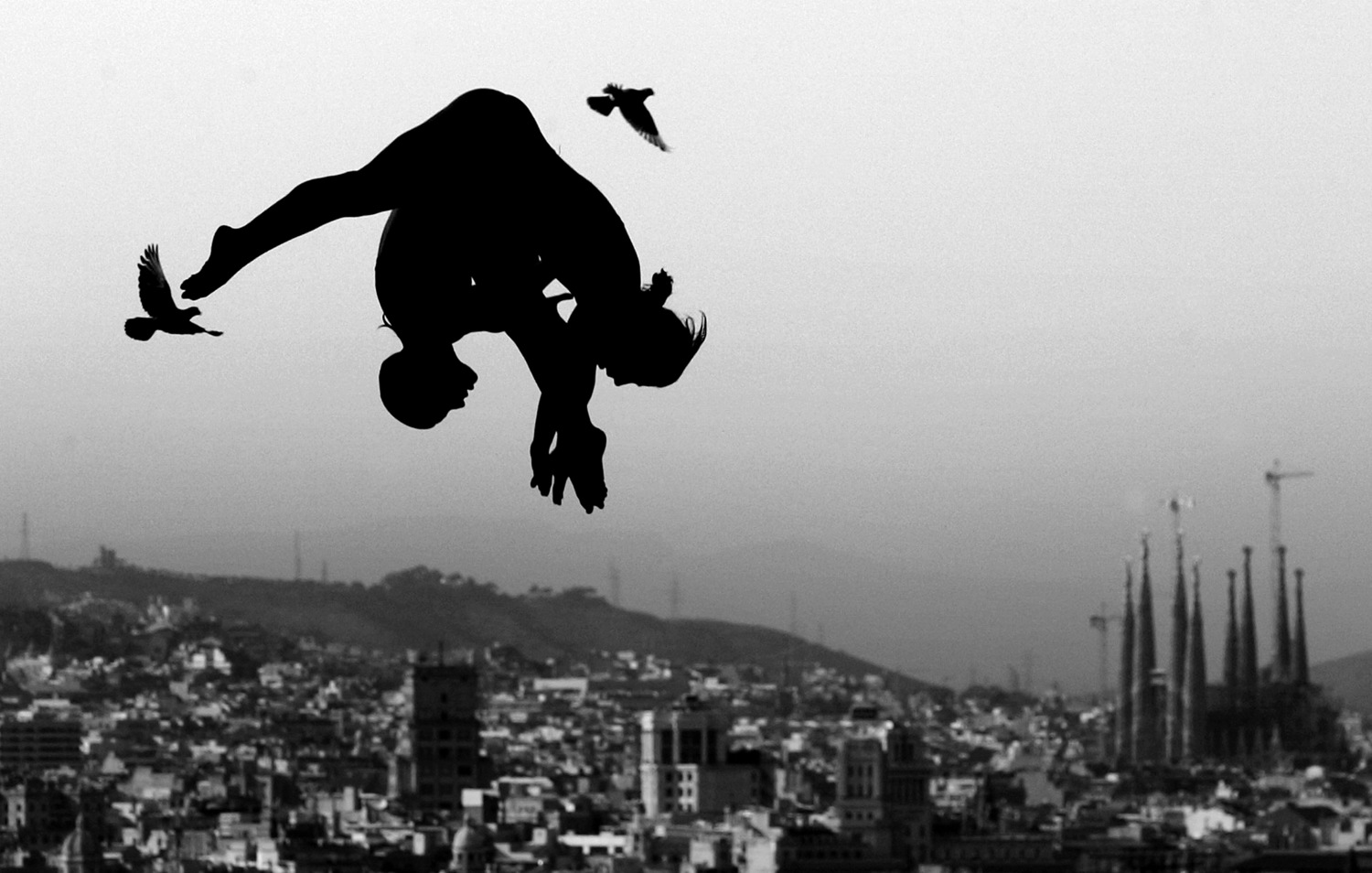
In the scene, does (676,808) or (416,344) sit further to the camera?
(676,808)

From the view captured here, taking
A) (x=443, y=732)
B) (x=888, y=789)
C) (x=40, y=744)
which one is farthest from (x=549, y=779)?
(x=888, y=789)

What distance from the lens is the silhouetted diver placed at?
9.16ft

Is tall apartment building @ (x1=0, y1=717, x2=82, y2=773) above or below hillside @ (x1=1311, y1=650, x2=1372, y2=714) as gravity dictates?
below

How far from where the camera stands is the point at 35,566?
452ft

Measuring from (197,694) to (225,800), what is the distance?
4376cm

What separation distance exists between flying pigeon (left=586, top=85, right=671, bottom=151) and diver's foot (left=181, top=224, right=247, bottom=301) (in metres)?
0.24

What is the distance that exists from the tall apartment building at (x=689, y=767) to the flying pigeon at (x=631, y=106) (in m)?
77.4

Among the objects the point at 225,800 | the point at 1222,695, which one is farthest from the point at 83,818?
the point at 1222,695

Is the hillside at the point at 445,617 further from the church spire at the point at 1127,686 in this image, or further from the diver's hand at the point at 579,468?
the diver's hand at the point at 579,468

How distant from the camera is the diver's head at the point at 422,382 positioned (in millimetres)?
2873

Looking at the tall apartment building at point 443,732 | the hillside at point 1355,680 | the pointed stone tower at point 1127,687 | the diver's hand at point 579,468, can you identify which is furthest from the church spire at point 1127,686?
the diver's hand at point 579,468

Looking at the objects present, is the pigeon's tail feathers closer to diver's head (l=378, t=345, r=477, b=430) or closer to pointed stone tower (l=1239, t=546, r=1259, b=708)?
diver's head (l=378, t=345, r=477, b=430)

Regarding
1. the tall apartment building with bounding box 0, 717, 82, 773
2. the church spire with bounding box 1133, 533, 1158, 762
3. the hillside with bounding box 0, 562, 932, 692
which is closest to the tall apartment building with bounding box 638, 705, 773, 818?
the tall apartment building with bounding box 0, 717, 82, 773

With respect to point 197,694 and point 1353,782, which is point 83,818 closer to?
point 1353,782
